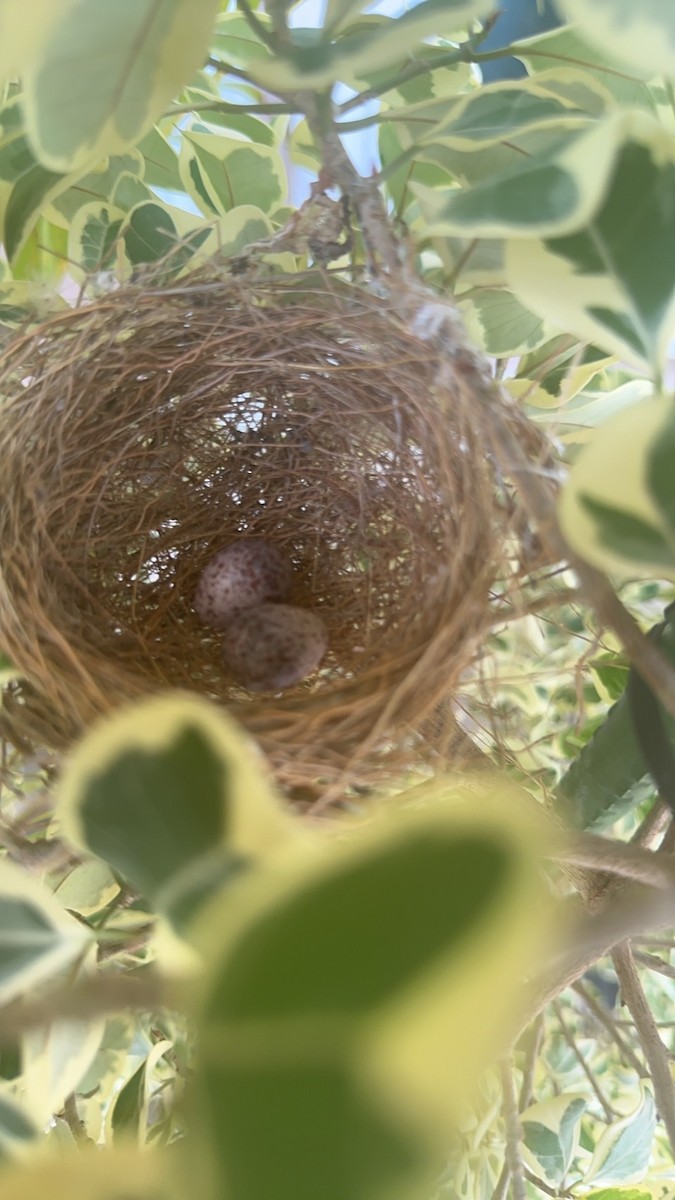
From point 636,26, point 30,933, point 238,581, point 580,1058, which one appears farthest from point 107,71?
point 580,1058

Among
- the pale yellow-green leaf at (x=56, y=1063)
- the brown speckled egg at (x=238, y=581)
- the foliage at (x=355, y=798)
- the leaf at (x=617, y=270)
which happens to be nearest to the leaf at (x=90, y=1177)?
the foliage at (x=355, y=798)

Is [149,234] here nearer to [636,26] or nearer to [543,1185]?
[636,26]

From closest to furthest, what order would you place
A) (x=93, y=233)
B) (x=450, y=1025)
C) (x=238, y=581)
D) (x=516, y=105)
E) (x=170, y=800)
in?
(x=450, y=1025), (x=170, y=800), (x=516, y=105), (x=93, y=233), (x=238, y=581)

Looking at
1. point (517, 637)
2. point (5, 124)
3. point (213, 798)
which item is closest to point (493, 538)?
point (517, 637)

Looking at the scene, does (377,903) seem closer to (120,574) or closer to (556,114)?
(556,114)

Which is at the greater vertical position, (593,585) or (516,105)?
(516,105)

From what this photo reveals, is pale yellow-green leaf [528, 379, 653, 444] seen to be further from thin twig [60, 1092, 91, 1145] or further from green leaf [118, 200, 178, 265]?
thin twig [60, 1092, 91, 1145]
